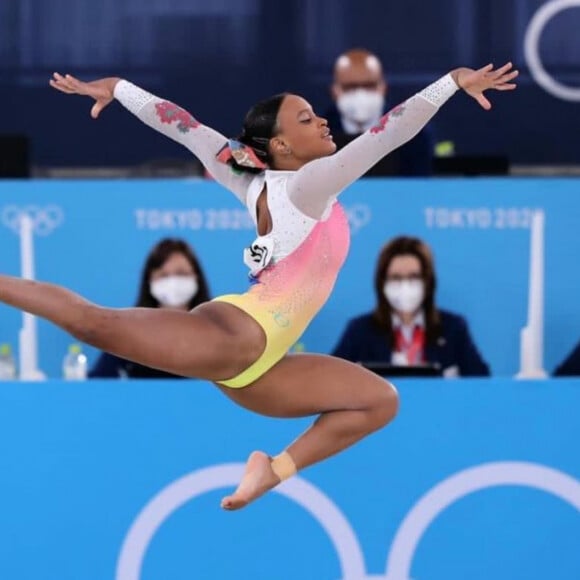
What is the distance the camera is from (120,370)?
8406 mm

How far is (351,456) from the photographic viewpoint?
7.14 m

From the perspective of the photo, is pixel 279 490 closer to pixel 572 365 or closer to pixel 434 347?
pixel 434 347

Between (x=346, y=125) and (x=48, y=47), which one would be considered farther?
(x=48, y=47)

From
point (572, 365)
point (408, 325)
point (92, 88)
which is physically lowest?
point (572, 365)

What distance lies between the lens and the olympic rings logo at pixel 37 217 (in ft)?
29.6

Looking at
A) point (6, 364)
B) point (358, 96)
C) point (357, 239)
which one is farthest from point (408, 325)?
point (6, 364)

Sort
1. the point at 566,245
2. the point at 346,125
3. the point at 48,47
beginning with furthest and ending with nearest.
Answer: the point at 48,47 → the point at 346,125 → the point at 566,245

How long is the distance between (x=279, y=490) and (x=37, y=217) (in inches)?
95.7

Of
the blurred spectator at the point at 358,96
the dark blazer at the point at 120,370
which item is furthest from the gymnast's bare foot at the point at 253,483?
the blurred spectator at the point at 358,96

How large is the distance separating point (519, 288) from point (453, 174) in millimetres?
938

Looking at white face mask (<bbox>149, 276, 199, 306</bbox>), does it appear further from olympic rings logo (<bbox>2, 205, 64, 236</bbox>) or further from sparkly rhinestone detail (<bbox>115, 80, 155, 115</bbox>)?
sparkly rhinestone detail (<bbox>115, 80, 155, 115</bbox>)

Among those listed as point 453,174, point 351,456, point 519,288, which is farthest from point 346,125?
point 351,456

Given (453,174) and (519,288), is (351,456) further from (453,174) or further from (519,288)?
(453,174)

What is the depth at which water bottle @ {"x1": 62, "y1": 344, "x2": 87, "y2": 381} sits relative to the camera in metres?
8.60
